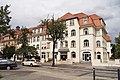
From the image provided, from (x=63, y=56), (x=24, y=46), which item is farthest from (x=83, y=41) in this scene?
(x=24, y=46)

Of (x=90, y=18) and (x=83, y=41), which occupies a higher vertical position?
(x=90, y=18)

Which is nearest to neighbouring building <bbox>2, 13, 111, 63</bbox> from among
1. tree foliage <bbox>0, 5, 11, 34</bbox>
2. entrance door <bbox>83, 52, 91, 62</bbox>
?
entrance door <bbox>83, 52, 91, 62</bbox>

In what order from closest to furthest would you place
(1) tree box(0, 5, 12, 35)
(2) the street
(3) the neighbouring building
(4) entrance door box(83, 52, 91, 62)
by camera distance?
(2) the street, (1) tree box(0, 5, 12, 35), (4) entrance door box(83, 52, 91, 62), (3) the neighbouring building

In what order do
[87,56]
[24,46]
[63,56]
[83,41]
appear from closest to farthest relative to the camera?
1. [87,56]
2. [24,46]
3. [83,41]
4. [63,56]

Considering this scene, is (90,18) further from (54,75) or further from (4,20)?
(54,75)

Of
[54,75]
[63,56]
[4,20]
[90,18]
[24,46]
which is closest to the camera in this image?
[54,75]

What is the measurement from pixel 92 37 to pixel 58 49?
1097cm

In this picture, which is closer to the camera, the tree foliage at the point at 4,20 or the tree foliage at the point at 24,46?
the tree foliage at the point at 4,20

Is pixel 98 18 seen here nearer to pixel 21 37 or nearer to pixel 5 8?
pixel 21 37

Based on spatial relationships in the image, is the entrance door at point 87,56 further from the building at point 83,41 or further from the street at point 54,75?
the street at point 54,75

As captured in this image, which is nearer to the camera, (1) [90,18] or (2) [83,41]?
(2) [83,41]

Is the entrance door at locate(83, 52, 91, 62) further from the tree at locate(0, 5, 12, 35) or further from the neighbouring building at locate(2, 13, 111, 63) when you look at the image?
the tree at locate(0, 5, 12, 35)

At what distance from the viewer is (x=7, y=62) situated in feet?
90.0

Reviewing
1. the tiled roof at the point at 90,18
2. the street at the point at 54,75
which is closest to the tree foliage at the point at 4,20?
the street at the point at 54,75
